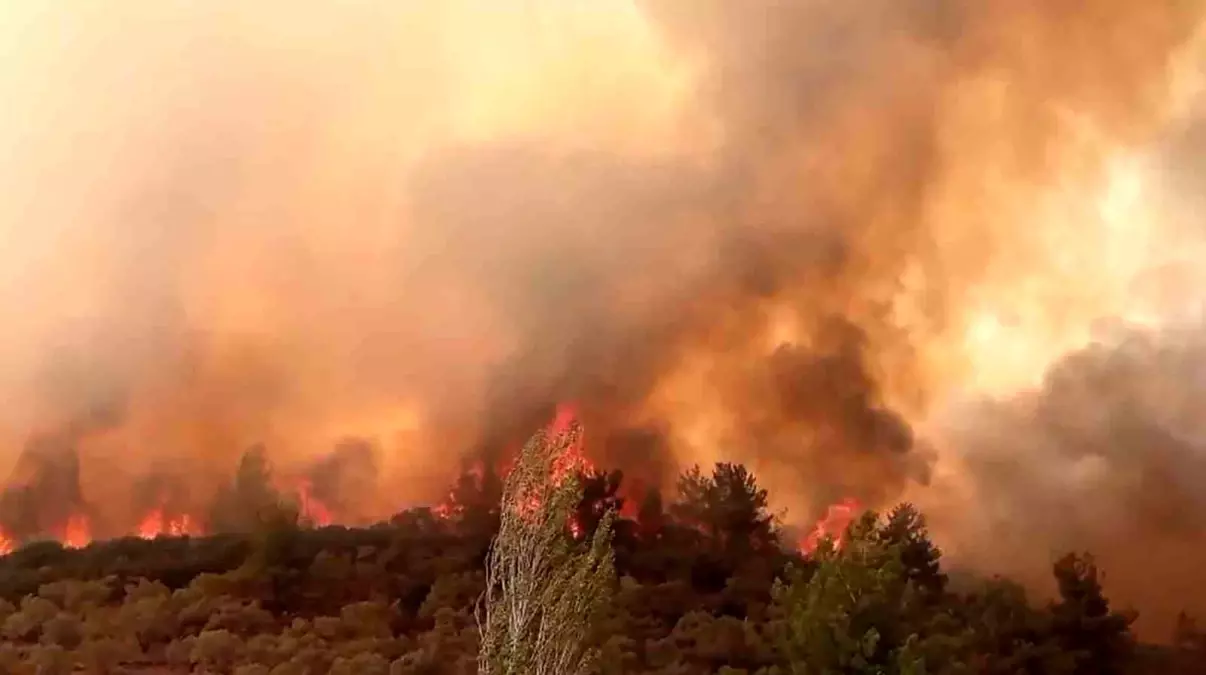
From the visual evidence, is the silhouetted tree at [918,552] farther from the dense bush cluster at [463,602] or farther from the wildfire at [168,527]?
the wildfire at [168,527]

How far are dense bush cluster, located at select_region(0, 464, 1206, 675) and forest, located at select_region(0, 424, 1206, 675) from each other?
71 millimetres

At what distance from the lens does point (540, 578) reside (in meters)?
14.3

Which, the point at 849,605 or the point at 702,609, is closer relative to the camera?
the point at 849,605

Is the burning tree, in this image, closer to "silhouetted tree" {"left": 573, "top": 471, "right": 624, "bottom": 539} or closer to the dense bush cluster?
the dense bush cluster

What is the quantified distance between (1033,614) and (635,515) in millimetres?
13720

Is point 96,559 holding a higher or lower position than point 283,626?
higher

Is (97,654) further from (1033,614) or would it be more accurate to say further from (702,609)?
(1033,614)

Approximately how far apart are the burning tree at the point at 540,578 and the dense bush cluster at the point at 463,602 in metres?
5.02

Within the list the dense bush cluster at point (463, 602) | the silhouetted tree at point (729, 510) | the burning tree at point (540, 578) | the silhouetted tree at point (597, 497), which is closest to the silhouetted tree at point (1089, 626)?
the dense bush cluster at point (463, 602)

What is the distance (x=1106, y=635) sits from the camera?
29281 mm

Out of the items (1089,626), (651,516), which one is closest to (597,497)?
(651,516)

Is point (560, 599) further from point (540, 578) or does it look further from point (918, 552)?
point (918, 552)

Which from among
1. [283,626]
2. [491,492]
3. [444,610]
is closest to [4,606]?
[283,626]

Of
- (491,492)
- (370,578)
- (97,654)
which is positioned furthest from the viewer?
(491,492)
